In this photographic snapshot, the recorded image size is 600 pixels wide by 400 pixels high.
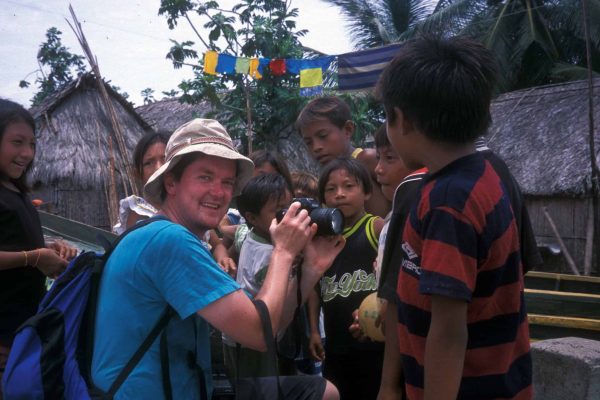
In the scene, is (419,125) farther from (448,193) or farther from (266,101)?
(266,101)

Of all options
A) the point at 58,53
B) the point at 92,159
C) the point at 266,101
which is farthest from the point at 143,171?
the point at 58,53

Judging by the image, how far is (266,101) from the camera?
12.0 m

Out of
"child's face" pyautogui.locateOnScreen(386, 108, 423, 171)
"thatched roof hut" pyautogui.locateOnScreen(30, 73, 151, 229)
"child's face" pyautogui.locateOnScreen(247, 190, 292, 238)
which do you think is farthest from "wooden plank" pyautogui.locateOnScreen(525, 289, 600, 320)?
"thatched roof hut" pyautogui.locateOnScreen(30, 73, 151, 229)

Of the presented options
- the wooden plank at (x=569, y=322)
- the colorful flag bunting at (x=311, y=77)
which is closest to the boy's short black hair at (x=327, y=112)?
the wooden plank at (x=569, y=322)

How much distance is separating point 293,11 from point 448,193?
11017mm

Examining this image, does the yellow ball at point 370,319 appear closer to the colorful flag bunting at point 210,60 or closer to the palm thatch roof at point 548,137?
the colorful flag bunting at point 210,60

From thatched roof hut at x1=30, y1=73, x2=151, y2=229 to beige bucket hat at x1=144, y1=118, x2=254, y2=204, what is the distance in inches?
435

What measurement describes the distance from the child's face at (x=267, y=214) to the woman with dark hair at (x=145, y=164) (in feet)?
2.08

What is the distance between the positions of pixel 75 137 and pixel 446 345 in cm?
1297

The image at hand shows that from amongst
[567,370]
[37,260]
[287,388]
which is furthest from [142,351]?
[567,370]

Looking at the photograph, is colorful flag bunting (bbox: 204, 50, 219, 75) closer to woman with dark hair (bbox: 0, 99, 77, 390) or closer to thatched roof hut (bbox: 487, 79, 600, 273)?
thatched roof hut (bbox: 487, 79, 600, 273)

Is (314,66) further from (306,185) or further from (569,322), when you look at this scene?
(306,185)

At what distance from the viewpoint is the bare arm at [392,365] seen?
1.68 m

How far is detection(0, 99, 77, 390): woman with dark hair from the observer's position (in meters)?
2.50
